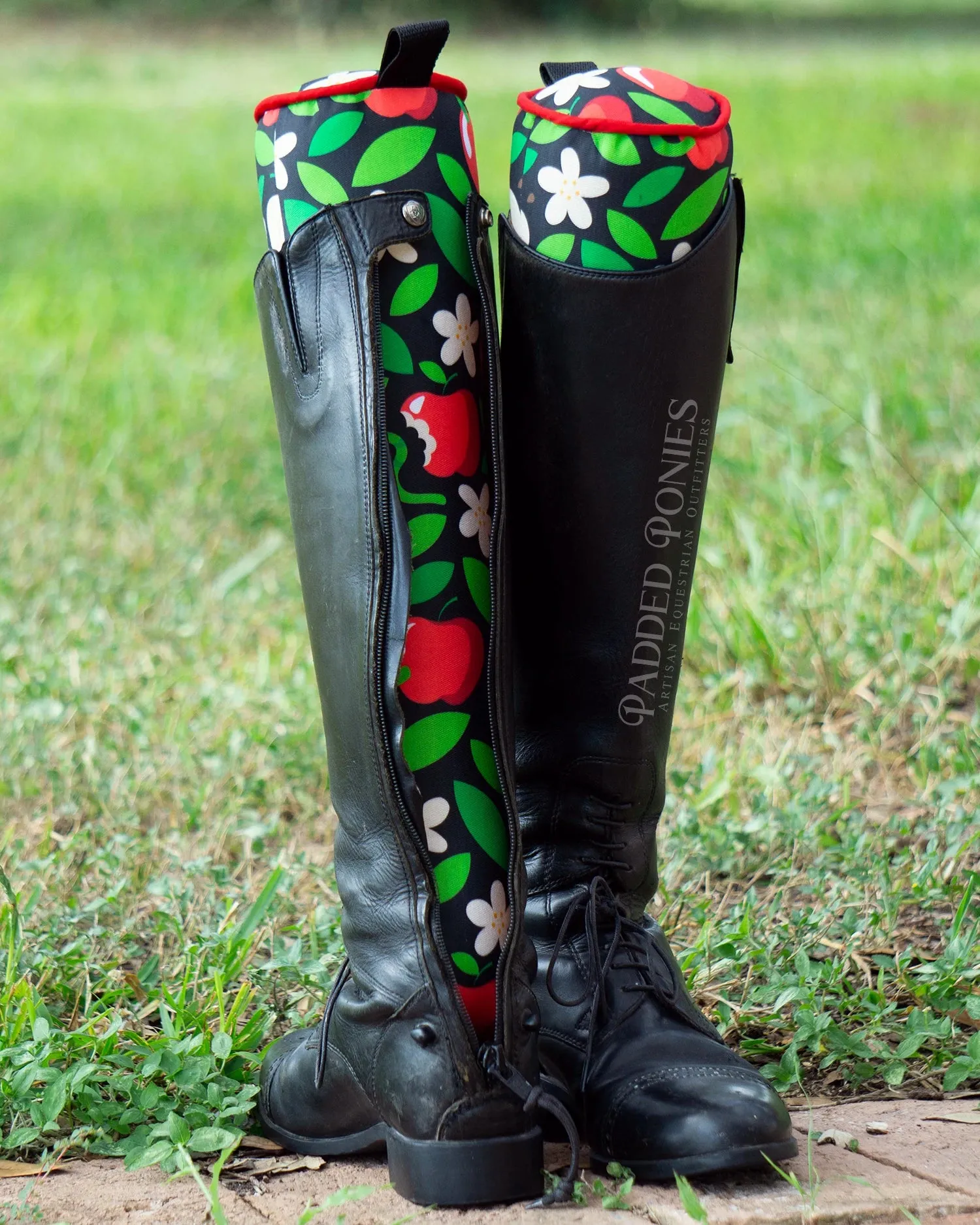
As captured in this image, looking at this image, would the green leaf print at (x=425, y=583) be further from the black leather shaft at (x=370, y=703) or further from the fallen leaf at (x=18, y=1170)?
the fallen leaf at (x=18, y=1170)

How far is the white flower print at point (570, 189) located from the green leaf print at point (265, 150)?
21 centimetres

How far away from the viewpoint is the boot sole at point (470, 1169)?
965 mm

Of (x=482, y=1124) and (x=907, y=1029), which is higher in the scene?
(x=482, y=1124)

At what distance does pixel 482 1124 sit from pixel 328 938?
0.50 m

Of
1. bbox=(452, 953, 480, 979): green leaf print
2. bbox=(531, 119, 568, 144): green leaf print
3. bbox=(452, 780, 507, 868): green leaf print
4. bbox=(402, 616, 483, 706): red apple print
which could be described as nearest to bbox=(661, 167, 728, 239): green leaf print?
bbox=(531, 119, 568, 144): green leaf print

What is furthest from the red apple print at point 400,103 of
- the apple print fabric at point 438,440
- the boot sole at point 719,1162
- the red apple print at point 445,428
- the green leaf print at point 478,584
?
the boot sole at point 719,1162

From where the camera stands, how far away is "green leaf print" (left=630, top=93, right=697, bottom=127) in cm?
104

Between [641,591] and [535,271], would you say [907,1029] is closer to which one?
[641,591]

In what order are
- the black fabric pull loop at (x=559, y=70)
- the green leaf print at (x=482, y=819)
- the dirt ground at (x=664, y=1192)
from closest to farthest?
Result: the dirt ground at (x=664, y=1192) < the green leaf print at (x=482, y=819) < the black fabric pull loop at (x=559, y=70)

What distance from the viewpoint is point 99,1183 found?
1048mm

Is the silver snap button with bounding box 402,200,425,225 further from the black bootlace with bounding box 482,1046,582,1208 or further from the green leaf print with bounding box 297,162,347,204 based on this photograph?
the black bootlace with bounding box 482,1046,582,1208

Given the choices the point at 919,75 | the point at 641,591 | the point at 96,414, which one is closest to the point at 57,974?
the point at 641,591

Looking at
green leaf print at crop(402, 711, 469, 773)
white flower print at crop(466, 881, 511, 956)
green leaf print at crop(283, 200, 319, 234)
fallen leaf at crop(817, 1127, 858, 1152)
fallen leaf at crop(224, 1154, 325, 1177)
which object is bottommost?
fallen leaf at crop(224, 1154, 325, 1177)

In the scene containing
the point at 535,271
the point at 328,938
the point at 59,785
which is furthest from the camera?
the point at 59,785
